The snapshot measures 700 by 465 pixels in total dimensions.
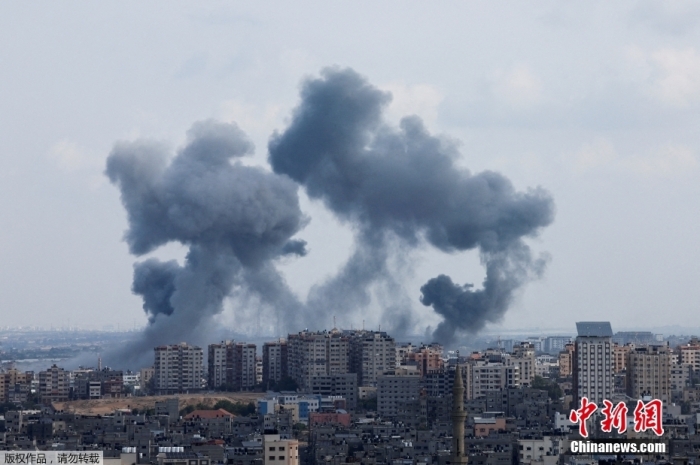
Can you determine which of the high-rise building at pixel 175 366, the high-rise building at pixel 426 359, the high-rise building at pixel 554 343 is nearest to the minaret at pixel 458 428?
the high-rise building at pixel 426 359

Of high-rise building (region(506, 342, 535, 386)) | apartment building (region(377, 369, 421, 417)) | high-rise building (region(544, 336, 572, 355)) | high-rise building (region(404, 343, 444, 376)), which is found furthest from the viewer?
high-rise building (region(544, 336, 572, 355))

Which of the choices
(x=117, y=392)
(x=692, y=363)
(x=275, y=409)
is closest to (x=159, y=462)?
(x=275, y=409)

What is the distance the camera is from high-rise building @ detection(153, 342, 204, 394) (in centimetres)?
9912

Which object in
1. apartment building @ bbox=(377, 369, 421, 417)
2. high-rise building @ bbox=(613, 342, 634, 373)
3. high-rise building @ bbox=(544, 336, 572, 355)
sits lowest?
apartment building @ bbox=(377, 369, 421, 417)

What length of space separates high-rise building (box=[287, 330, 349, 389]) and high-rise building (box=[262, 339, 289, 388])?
1454mm

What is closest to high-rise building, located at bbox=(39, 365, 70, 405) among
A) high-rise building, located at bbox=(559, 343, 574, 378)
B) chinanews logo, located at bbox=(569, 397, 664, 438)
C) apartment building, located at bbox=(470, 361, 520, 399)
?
apartment building, located at bbox=(470, 361, 520, 399)

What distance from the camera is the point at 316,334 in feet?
328

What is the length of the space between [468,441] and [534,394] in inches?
792

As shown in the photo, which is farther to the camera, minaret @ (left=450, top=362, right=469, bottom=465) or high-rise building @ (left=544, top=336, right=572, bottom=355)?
Answer: high-rise building @ (left=544, top=336, right=572, bottom=355)

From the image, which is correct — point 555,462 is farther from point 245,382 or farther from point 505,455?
point 245,382

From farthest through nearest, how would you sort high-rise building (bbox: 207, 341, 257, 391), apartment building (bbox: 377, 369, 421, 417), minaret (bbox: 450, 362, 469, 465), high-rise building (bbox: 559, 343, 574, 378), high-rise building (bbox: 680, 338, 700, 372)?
high-rise building (bbox: 680, 338, 700, 372), high-rise building (bbox: 559, 343, 574, 378), high-rise building (bbox: 207, 341, 257, 391), apartment building (bbox: 377, 369, 421, 417), minaret (bbox: 450, 362, 469, 465)

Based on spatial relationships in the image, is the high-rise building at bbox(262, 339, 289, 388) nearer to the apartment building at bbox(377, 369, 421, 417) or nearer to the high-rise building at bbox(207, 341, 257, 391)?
the high-rise building at bbox(207, 341, 257, 391)

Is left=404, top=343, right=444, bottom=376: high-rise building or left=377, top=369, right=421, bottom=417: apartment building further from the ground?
left=404, top=343, right=444, bottom=376: high-rise building

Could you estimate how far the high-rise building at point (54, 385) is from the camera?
9550 centimetres
